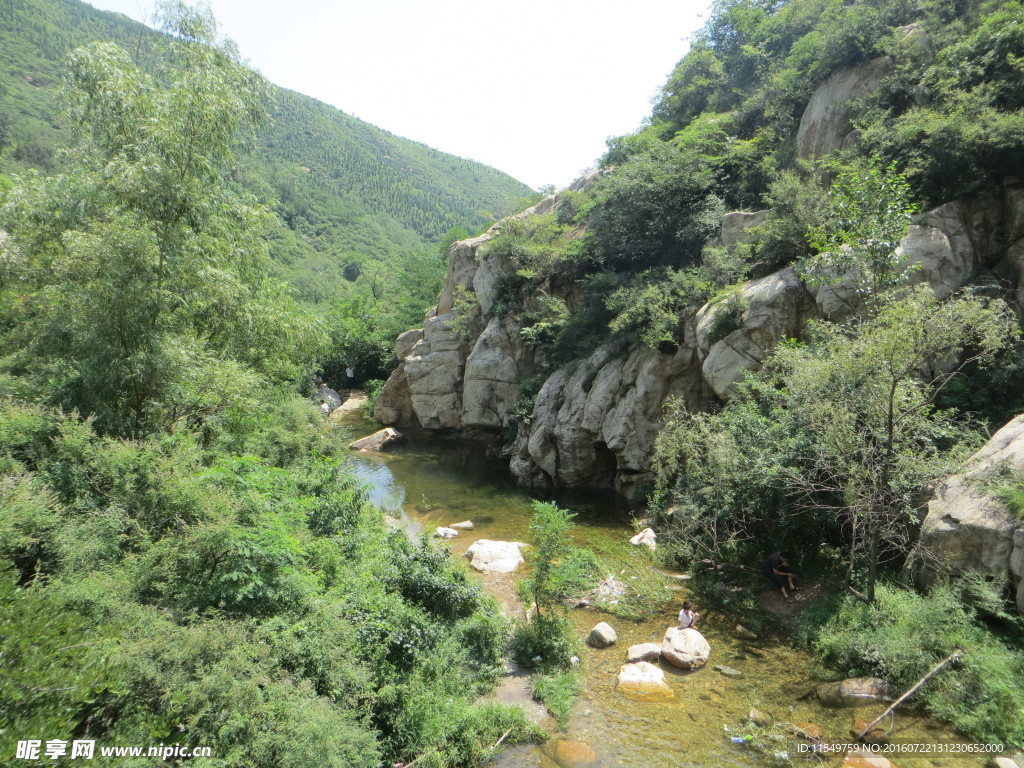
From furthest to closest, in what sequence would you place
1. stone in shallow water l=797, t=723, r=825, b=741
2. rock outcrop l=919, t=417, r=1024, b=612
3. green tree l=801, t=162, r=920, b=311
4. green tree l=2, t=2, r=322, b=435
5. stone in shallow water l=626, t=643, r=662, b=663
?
green tree l=801, t=162, r=920, b=311 → green tree l=2, t=2, r=322, b=435 → stone in shallow water l=626, t=643, r=662, b=663 → rock outcrop l=919, t=417, r=1024, b=612 → stone in shallow water l=797, t=723, r=825, b=741

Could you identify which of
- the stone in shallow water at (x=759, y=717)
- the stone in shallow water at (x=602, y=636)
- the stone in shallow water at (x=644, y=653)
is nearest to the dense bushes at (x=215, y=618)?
the stone in shallow water at (x=602, y=636)

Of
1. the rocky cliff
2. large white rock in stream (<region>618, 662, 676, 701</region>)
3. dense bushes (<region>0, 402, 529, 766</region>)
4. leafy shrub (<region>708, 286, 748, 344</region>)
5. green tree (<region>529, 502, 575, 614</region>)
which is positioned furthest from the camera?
leafy shrub (<region>708, 286, 748, 344</region>)

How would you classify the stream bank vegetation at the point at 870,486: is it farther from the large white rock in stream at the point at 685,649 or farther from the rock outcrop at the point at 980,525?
the large white rock in stream at the point at 685,649

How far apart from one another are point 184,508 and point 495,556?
8127mm

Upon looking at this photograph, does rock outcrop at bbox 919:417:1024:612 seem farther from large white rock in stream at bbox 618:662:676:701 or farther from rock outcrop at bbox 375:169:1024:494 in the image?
rock outcrop at bbox 375:169:1024:494

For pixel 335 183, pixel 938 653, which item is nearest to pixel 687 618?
pixel 938 653

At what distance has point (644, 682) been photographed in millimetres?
8609

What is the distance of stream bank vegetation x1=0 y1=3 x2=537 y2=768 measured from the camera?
5.23 metres

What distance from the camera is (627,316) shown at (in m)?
18.4

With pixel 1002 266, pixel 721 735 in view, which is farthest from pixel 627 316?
pixel 721 735

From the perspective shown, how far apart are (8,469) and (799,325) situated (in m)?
17.3

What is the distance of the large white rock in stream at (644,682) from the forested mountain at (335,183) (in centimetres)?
1590

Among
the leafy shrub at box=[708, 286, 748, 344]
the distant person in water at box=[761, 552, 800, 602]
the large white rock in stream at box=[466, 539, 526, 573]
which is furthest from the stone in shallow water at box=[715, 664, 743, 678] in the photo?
the leafy shrub at box=[708, 286, 748, 344]

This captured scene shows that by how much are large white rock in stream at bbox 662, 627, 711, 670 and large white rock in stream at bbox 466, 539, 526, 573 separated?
4816 millimetres
